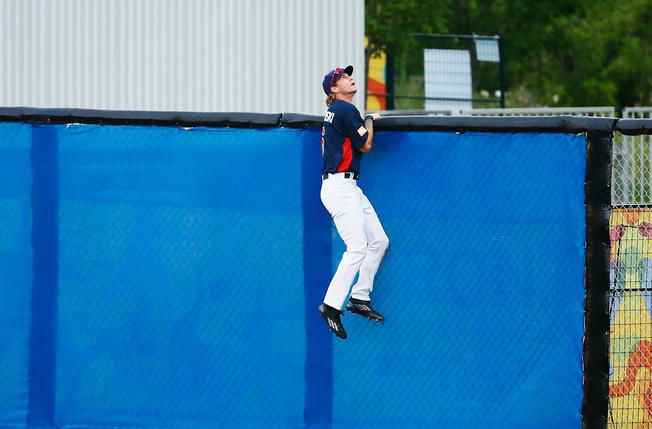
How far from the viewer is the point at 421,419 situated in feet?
18.6

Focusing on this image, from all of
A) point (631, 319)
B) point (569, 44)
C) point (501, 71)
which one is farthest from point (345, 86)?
point (569, 44)

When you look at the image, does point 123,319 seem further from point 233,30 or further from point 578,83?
point 578,83

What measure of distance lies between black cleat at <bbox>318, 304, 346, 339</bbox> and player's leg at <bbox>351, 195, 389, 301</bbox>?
17cm

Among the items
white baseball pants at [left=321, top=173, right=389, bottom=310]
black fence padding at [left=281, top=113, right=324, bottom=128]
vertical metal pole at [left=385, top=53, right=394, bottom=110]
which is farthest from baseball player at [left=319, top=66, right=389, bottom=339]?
vertical metal pole at [left=385, top=53, right=394, bottom=110]

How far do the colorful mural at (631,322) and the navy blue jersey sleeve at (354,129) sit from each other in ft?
5.77

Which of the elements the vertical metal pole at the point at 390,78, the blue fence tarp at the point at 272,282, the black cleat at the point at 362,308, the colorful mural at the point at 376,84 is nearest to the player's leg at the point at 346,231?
the black cleat at the point at 362,308

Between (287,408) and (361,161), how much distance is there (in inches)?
65.8

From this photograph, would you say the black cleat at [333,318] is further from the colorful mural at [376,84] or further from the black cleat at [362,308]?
the colorful mural at [376,84]

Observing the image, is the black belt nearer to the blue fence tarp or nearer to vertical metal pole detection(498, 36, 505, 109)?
the blue fence tarp

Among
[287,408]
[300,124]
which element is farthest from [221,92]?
[287,408]

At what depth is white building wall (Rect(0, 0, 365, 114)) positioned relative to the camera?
32.8 feet

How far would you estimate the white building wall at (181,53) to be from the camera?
1000 cm

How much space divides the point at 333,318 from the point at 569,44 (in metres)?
19.1

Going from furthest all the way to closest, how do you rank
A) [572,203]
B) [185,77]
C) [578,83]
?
[578,83] → [185,77] → [572,203]
